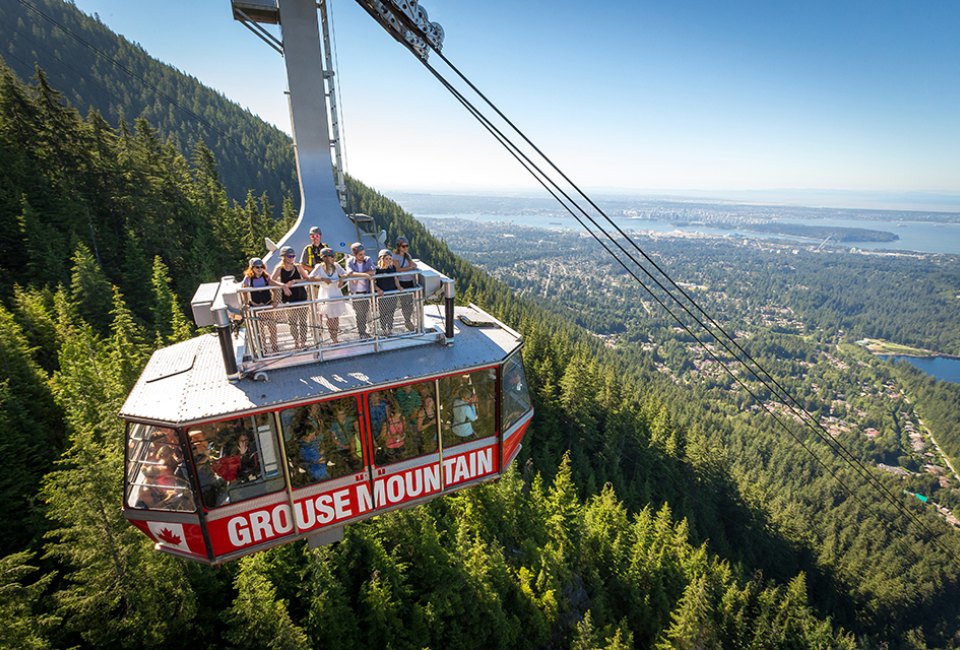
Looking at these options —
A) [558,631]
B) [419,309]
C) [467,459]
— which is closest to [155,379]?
[419,309]

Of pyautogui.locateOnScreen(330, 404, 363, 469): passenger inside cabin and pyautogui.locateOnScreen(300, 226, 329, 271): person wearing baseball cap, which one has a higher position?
pyautogui.locateOnScreen(300, 226, 329, 271): person wearing baseball cap

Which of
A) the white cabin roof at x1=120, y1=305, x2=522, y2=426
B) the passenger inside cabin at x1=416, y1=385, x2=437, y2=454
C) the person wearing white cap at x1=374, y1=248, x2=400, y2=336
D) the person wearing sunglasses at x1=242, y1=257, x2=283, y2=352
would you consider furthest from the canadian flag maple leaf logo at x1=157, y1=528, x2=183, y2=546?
the person wearing white cap at x1=374, y1=248, x2=400, y2=336

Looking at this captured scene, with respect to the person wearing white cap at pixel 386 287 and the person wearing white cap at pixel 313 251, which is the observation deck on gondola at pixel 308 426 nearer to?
the person wearing white cap at pixel 386 287

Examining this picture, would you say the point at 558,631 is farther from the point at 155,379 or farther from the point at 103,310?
the point at 103,310

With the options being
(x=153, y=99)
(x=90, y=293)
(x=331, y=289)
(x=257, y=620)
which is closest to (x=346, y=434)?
(x=331, y=289)

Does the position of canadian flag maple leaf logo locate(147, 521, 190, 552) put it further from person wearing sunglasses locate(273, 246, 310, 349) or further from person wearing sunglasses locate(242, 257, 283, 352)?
person wearing sunglasses locate(273, 246, 310, 349)

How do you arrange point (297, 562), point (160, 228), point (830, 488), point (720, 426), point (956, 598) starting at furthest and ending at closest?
point (720, 426) < point (830, 488) < point (956, 598) < point (160, 228) < point (297, 562)
